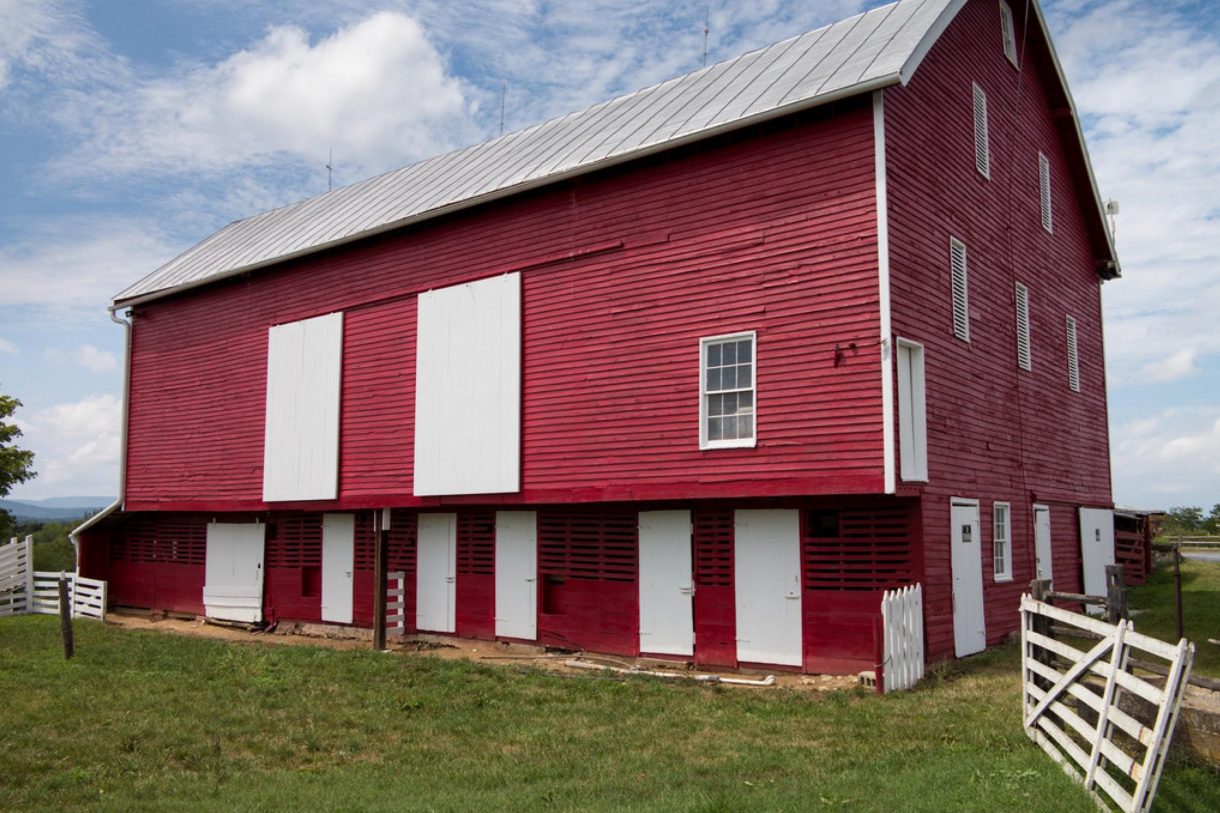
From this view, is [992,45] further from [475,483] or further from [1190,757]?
[1190,757]

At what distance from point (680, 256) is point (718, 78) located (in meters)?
4.45

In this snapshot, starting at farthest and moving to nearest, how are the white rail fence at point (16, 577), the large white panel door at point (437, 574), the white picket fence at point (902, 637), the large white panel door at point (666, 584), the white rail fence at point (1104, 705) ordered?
1. the white rail fence at point (16, 577)
2. the large white panel door at point (437, 574)
3. the large white panel door at point (666, 584)
4. the white picket fence at point (902, 637)
5. the white rail fence at point (1104, 705)

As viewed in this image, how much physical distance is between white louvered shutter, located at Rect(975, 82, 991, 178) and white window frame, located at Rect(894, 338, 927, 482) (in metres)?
4.96

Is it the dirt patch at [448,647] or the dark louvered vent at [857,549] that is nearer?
the dark louvered vent at [857,549]

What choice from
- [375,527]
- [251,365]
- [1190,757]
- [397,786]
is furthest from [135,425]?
[1190,757]

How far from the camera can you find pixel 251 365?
76.8 ft

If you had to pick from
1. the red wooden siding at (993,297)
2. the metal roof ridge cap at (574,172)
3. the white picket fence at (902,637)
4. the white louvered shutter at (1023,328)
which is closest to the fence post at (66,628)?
the metal roof ridge cap at (574,172)

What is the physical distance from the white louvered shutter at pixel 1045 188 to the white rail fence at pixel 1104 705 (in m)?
12.3

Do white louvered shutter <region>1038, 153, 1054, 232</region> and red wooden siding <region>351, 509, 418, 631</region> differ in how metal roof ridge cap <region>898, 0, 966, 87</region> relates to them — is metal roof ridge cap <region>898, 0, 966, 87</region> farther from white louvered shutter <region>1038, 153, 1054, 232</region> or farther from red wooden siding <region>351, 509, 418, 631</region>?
red wooden siding <region>351, 509, 418, 631</region>

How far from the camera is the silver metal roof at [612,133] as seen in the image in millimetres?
15070

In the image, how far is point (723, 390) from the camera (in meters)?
15.5

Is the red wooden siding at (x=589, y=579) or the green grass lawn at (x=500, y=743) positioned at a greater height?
the red wooden siding at (x=589, y=579)

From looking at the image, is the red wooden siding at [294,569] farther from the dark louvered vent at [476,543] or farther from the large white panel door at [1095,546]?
the large white panel door at [1095,546]

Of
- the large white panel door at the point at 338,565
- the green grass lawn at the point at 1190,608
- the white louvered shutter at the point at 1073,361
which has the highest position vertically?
the white louvered shutter at the point at 1073,361
